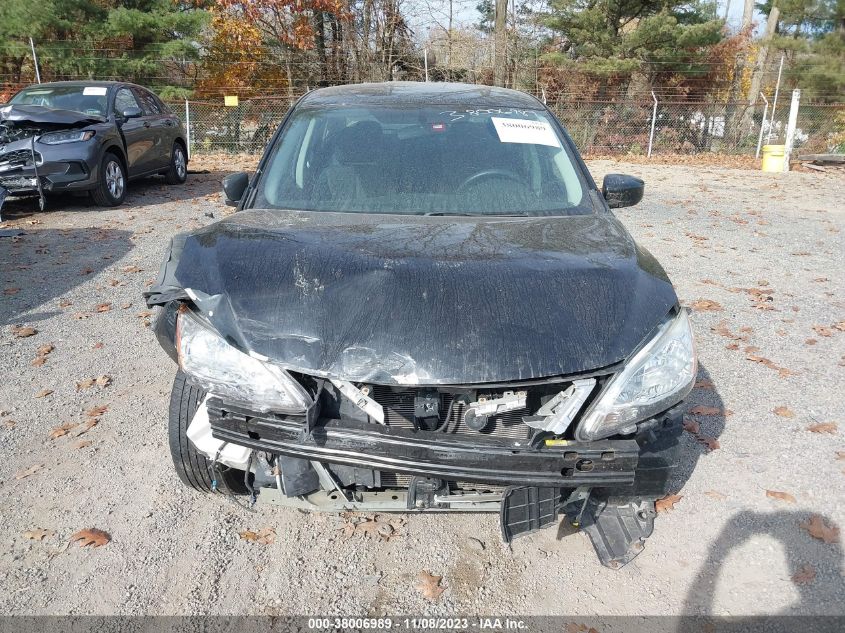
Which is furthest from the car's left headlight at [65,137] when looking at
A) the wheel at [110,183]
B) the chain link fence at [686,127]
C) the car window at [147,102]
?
the chain link fence at [686,127]

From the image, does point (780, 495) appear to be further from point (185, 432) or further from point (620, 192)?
point (185, 432)

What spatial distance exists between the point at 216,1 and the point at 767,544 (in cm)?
2184

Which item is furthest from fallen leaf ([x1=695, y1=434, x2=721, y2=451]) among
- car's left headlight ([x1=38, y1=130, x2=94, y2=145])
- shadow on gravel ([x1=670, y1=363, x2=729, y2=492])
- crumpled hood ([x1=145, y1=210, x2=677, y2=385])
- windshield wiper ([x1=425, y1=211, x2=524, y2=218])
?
car's left headlight ([x1=38, y1=130, x2=94, y2=145])

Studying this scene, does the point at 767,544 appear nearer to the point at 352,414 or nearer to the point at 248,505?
the point at 352,414

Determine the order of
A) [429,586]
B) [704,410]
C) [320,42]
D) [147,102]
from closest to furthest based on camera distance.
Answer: [429,586], [704,410], [147,102], [320,42]

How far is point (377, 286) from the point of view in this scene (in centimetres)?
220

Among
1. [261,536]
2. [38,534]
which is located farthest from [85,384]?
[261,536]

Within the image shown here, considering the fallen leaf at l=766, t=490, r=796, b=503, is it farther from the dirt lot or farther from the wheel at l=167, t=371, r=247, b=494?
the wheel at l=167, t=371, r=247, b=494

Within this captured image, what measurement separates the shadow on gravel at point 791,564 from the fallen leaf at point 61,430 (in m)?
3.13

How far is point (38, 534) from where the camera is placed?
2.67 meters

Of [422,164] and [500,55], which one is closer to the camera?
[422,164]

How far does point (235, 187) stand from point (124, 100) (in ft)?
25.2

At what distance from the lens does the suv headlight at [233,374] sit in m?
2.03

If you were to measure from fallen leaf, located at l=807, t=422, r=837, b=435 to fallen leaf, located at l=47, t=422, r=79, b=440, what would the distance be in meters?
4.07
